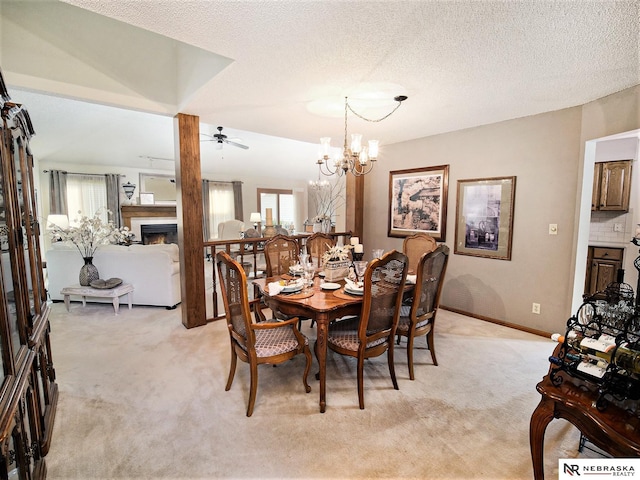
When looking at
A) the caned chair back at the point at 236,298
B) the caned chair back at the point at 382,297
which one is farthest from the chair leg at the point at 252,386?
the caned chair back at the point at 382,297

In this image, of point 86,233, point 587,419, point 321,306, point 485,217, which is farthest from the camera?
point 86,233

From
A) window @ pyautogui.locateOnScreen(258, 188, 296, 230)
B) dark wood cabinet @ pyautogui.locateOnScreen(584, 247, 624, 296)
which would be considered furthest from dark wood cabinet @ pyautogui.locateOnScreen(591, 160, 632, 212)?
window @ pyautogui.locateOnScreen(258, 188, 296, 230)

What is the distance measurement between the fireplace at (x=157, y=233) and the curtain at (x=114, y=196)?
1.85ft

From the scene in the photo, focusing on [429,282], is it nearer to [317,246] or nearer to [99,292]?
[317,246]

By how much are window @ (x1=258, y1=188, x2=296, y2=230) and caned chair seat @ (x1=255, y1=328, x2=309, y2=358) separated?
7.40 meters

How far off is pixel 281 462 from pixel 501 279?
3.17 m

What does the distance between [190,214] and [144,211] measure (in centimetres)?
513

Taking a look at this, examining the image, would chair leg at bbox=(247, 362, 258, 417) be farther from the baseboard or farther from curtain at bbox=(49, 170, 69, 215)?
curtain at bbox=(49, 170, 69, 215)

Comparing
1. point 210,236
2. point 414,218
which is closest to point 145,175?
point 210,236

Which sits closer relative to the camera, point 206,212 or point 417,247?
point 417,247

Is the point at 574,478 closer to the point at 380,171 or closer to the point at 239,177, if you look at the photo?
the point at 380,171

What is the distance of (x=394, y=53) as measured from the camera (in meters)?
2.01

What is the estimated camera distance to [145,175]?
7.75 meters

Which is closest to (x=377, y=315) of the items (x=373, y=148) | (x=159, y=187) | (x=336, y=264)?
(x=336, y=264)
